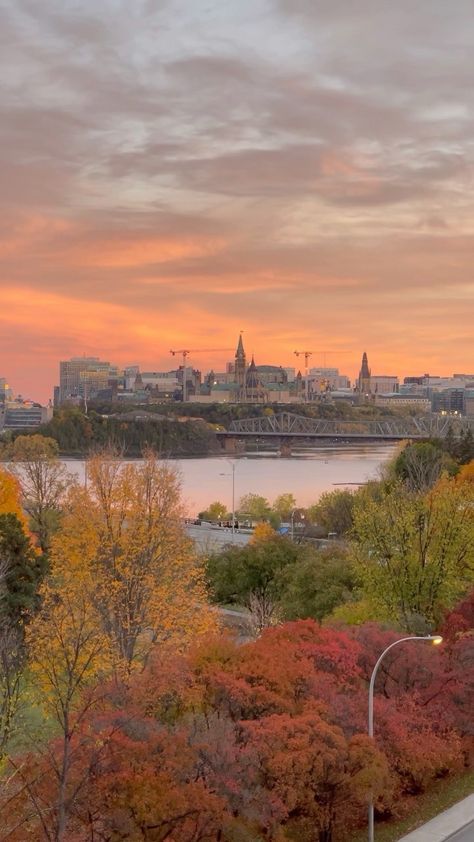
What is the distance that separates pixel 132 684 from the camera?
16031mm

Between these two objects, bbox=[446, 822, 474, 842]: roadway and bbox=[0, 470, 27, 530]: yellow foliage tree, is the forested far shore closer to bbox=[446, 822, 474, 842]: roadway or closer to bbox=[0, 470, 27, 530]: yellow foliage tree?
bbox=[0, 470, 27, 530]: yellow foliage tree

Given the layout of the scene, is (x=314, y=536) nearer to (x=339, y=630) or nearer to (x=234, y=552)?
(x=234, y=552)

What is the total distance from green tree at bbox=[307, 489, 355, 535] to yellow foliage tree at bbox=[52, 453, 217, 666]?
25.9 meters

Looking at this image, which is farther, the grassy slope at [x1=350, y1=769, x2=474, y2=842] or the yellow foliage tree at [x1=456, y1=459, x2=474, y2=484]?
the yellow foliage tree at [x1=456, y1=459, x2=474, y2=484]

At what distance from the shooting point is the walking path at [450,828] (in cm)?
1645

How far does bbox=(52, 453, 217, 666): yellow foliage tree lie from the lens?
23.1 m

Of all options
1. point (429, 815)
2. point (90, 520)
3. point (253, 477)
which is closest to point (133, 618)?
point (90, 520)

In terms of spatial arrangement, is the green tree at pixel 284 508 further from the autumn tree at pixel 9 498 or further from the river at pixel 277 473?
the autumn tree at pixel 9 498

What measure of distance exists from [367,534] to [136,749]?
55.7 ft

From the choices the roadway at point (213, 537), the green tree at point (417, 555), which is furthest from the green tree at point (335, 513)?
the green tree at point (417, 555)

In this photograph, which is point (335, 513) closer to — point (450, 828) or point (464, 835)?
point (450, 828)

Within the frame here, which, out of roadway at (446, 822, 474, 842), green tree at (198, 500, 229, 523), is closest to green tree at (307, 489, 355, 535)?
green tree at (198, 500, 229, 523)

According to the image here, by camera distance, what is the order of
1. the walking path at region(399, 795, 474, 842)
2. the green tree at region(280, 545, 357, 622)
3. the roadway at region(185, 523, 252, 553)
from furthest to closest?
the roadway at region(185, 523, 252, 553)
the green tree at region(280, 545, 357, 622)
the walking path at region(399, 795, 474, 842)

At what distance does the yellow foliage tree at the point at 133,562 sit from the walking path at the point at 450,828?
6729 millimetres
